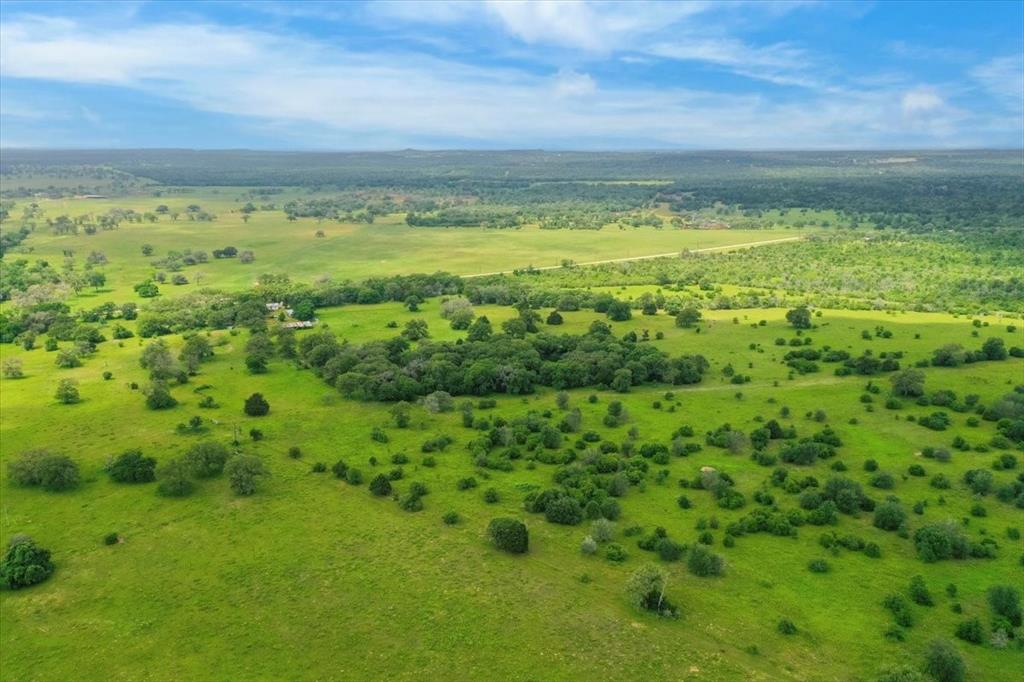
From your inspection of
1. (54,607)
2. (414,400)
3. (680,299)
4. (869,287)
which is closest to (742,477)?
(414,400)

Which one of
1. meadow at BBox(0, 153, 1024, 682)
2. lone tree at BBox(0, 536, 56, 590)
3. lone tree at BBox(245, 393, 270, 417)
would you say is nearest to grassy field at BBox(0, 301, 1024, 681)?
meadow at BBox(0, 153, 1024, 682)

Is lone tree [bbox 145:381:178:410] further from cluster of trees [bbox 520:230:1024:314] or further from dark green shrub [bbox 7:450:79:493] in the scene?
cluster of trees [bbox 520:230:1024:314]

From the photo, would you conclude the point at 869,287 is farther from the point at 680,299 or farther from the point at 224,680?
the point at 224,680

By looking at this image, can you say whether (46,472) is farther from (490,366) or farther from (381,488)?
(490,366)

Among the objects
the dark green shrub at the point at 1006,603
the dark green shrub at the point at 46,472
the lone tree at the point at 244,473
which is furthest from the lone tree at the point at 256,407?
the dark green shrub at the point at 1006,603

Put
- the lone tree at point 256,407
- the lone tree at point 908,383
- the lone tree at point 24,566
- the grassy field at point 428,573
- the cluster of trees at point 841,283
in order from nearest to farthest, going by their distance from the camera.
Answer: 1. the grassy field at point 428,573
2. the lone tree at point 24,566
3. the lone tree at point 256,407
4. the lone tree at point 908,383
5. the cluster of trees at point 841,283

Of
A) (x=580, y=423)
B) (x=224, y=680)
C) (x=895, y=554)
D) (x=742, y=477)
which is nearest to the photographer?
(x=224, y=680)

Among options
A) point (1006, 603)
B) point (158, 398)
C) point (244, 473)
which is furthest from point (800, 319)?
point (158, 398)

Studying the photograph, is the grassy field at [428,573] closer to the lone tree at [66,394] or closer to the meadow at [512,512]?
the meadow at [512,512]
